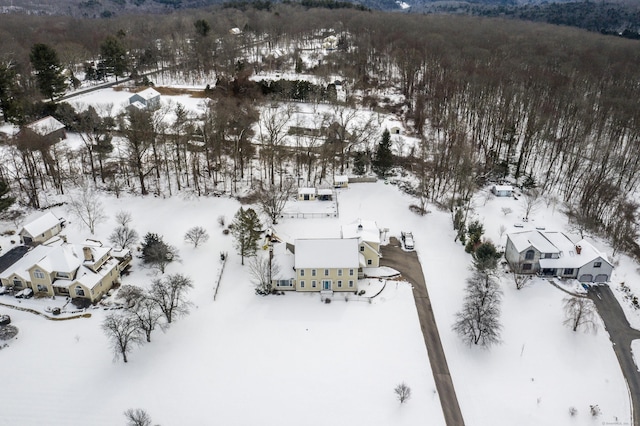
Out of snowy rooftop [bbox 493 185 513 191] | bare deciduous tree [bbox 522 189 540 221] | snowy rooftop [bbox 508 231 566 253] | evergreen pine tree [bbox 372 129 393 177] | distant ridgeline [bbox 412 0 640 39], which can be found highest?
distant ridgeline [bbox 412 0 640 39]

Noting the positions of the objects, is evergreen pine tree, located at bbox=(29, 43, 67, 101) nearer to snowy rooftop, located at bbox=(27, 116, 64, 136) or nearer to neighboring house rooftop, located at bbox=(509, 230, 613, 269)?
snowy rooftop, located at bbox=(27, 116, 64, 136)

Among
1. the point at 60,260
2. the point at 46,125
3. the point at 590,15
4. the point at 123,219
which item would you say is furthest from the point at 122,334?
the point at 590,15

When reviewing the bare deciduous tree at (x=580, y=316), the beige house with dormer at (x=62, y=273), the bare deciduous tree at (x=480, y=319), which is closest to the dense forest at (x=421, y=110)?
the bare deciduous tree at (x=580, y=316)

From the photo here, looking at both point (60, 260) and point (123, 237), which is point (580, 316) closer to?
point (123, 237)

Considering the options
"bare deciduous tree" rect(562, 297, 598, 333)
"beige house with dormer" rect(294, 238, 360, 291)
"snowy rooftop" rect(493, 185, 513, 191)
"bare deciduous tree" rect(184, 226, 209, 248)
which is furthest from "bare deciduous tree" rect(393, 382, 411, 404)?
"snowy rooftop" rect(493, 185, 513, 191)

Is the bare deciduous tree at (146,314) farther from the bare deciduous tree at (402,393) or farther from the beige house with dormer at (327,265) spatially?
the bare deciduous tree at (402,393)
